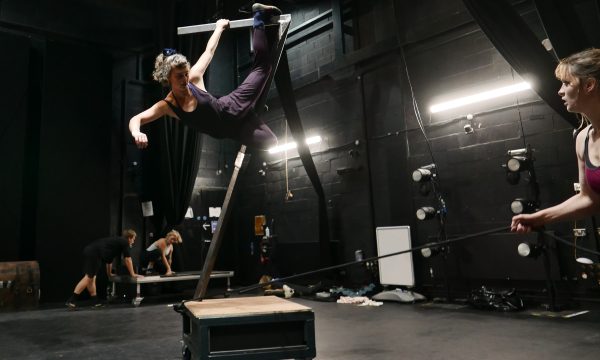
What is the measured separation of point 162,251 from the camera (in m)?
6.36

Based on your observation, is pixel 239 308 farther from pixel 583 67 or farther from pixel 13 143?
pixel 13 143

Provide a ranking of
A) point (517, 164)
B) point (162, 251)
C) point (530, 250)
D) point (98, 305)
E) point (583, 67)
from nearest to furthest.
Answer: point (583, 67)
point (530, 250)
point (517, 164)
point (98, 305)
point (162, 251)

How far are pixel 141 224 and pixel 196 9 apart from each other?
12.0 feet

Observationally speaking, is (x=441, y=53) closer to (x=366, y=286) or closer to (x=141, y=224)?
(x=366, y=286)

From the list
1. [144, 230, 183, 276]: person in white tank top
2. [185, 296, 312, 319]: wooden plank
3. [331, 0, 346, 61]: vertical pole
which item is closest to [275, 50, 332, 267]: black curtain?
[331, 0, 346, 61]: vertical pole

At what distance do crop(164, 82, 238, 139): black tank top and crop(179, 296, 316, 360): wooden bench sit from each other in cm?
95

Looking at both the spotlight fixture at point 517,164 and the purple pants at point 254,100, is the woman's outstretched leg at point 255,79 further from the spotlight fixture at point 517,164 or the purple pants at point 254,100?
the spotlight fixture at point 517,164

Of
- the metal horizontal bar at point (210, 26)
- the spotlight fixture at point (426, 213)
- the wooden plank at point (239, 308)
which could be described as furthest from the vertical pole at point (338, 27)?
the wooden plank at point (239, 308)

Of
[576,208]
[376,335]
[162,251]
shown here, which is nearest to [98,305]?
[162,251]

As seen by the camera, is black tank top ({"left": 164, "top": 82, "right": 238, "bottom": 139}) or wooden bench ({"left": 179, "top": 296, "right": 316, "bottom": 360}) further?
black tank top ({"left": 164, "top": 82, "right": 238, "bottom": 139})

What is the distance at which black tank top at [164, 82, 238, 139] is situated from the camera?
2.21 meters

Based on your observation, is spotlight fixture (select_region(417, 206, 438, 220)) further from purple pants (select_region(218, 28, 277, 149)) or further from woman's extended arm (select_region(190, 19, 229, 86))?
woman's extended arm (select_region(190, 19, 229, 86))

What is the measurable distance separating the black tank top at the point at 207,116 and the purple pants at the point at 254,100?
1.8 inches

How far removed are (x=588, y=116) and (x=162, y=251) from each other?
5859 millimetres
